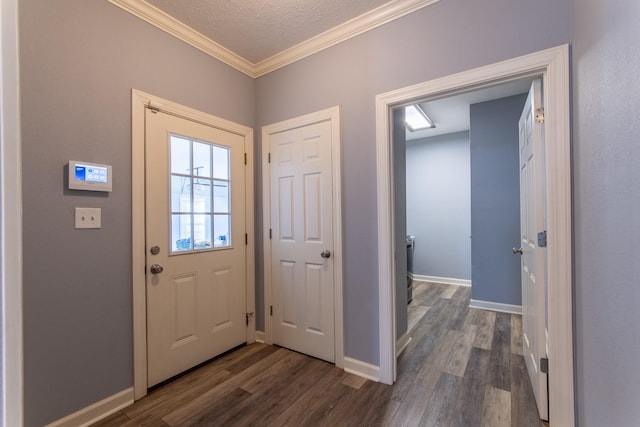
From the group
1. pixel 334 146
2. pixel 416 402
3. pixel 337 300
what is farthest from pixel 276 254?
pixel 416 402

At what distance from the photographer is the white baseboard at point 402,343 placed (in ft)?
8.12

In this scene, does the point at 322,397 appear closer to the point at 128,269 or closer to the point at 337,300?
the point at 337,300

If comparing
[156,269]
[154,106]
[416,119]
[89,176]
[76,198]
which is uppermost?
[416,119]

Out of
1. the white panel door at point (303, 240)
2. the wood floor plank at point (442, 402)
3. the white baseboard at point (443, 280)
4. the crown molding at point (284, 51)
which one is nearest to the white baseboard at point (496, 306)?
the white baseboard at point (443, 280)

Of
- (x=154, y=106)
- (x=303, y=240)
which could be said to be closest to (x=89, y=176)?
(x=154, y=106)

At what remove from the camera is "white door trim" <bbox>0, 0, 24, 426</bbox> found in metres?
0.61

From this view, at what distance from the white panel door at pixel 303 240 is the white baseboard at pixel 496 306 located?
2341 mm

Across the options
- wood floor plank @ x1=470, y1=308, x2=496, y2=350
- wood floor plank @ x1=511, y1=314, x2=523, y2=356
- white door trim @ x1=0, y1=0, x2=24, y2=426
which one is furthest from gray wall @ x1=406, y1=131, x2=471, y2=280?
white door trim @ x1=0, y1=0, x2=24, y2=426

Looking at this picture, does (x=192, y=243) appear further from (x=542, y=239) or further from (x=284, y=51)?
(x=542, y=239)

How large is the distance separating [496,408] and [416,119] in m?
3.42

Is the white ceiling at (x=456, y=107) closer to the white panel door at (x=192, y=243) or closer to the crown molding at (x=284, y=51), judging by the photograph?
the crown molding at (x=284, y=51)

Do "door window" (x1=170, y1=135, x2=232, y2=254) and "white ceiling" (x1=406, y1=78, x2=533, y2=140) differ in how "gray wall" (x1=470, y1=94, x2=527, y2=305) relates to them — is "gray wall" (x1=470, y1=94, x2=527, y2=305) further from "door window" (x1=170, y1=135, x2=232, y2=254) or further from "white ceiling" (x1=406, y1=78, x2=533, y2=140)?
"door window" (x1=170, y1=135, x2=232, y2=254)

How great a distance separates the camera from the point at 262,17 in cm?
210

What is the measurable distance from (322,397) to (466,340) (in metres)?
1.63
